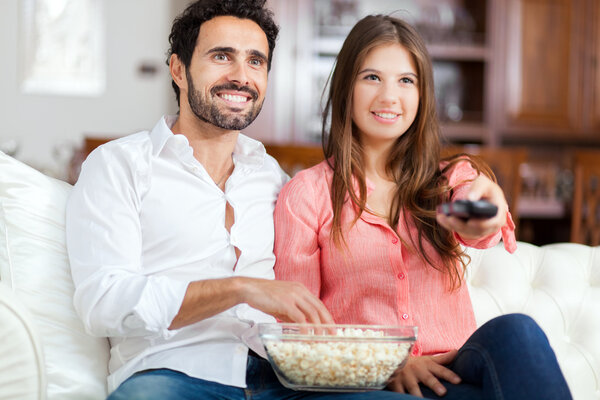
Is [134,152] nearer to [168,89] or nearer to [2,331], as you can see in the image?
[2,331]

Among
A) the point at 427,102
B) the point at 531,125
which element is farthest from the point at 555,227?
the point at 427,102

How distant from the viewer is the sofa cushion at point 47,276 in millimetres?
1350

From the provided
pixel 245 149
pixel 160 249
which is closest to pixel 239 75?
pixel 245 149

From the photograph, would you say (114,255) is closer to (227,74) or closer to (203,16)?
(227,74)

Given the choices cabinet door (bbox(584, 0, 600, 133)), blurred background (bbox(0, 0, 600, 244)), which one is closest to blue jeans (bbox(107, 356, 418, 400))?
blurred background (bbox(0, 0, 600, 244))

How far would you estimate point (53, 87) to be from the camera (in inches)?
181

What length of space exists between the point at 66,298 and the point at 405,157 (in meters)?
0.82

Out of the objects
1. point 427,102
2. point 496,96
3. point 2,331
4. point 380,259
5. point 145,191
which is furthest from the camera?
point 496,96

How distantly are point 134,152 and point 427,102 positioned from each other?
67 centimetres

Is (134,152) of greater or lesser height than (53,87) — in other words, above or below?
below

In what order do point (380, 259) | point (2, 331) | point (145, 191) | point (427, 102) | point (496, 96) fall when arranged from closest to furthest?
point (2, 331) → point (145, 191) → point (380, 259) → point (427, 102) → point (496, 96)

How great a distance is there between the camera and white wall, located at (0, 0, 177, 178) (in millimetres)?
4527

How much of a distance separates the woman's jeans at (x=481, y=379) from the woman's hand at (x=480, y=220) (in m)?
0.17

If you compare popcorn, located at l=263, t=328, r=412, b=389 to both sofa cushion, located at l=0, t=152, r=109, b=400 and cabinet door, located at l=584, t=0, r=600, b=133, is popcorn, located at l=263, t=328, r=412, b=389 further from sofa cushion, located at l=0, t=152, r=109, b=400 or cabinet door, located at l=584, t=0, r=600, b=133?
cabinet door, located at l=584, t=0, r=600, b=133
